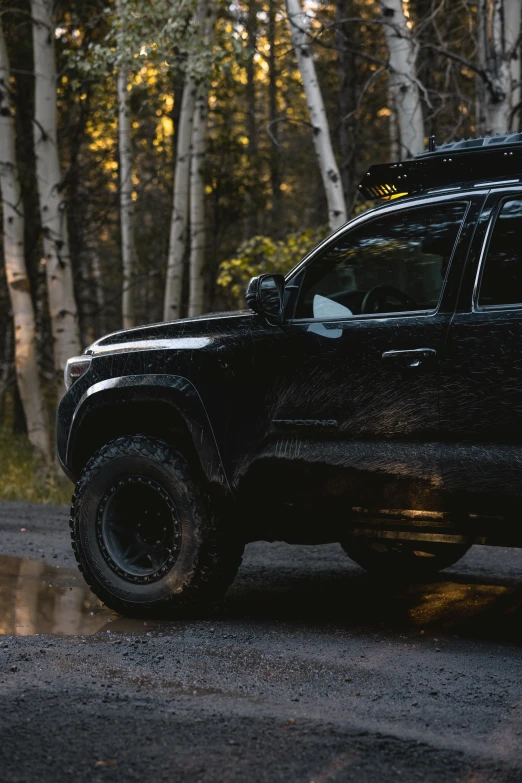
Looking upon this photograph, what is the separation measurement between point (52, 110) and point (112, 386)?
8150mm

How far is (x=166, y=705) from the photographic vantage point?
3867 millimetres

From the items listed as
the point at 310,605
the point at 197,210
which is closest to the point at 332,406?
the point at 310,605

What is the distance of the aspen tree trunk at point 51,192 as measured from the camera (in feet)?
41.2

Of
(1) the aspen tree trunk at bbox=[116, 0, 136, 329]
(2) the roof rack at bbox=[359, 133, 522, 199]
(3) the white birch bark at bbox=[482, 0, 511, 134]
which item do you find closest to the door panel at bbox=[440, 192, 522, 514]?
(2) the roof rack at bbox=[359, 133, 522, 199]

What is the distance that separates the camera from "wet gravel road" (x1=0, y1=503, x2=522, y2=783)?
3301mm

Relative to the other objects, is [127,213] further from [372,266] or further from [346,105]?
[372,266]

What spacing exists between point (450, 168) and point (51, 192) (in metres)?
8.40

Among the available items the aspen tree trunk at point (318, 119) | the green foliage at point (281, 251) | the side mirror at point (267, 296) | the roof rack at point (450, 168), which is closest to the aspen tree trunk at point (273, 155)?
the green foliage at point (281, 251)

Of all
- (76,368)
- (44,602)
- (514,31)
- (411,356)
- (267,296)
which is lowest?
(44,602)

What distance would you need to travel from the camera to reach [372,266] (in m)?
5.22

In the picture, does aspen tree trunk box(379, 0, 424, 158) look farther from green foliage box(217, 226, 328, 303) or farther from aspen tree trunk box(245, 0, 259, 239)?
aspen tree trunk box(245, 0, 259, 239)

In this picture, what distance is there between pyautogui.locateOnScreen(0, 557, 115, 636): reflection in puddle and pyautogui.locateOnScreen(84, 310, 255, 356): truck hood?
1.45 m

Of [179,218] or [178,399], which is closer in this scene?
[178,399]

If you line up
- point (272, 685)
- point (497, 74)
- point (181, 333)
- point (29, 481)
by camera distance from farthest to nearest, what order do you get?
point (29, 481) → point (497, 74) → point (181, 333) → point (272, 685)
